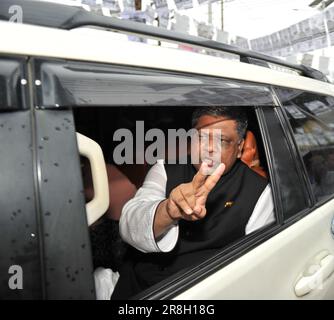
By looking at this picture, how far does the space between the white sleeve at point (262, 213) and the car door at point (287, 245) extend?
76mm

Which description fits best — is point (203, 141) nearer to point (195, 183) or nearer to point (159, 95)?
point (195, 183)

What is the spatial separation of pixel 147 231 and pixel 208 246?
30 cm

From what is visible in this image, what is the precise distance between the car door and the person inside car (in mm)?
118

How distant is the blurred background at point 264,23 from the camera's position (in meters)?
7.26

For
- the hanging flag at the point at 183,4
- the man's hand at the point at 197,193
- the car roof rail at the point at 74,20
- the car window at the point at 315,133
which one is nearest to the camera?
the car roof rail at the point at 74,20

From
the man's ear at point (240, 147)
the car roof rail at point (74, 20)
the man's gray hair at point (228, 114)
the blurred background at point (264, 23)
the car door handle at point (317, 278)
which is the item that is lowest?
the car door handle at point (317, 278)

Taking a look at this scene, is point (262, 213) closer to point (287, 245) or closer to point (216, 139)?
point (287, 245)

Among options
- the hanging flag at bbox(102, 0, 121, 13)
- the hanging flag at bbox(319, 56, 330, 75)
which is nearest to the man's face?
the hanging flag at bbox(102, 0, 121, 13)

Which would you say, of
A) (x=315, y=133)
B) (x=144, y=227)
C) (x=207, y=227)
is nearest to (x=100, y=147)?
(x=144, y=227)

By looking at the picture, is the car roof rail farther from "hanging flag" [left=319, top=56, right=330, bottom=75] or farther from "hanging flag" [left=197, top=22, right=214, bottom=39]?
"hanging flag" [left=319, top=56, right=330, bottom=75]

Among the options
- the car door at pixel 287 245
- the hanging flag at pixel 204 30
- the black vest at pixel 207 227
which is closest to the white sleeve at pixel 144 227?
the black vest at pixel 207 227

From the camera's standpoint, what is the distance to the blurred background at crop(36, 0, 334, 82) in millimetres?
7258

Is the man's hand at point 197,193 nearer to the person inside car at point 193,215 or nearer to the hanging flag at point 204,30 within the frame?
the person inside car at point 193,215

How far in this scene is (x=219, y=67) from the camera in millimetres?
1420
